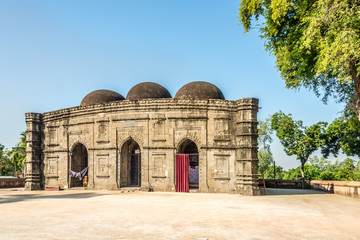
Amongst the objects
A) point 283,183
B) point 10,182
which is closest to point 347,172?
point 283,183

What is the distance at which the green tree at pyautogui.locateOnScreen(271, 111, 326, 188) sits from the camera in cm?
2552

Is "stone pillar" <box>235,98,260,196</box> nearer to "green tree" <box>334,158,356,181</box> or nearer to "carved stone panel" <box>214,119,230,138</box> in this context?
"carved stone panel" <box>214,119,230,138</box>

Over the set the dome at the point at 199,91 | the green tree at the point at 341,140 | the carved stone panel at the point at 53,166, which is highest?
the dome at the point at 199,91

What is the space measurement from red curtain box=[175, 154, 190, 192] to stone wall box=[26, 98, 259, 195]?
280 mm

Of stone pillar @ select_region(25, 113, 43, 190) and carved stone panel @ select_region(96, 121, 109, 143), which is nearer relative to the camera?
carved stone panel @ select_region(96, 121, 109, 143)

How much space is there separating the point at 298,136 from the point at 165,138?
46.1 ft

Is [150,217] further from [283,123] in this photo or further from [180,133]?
[283,123]

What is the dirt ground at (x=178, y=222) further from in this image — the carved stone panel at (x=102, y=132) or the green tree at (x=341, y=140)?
the green tree at (x=341, y=140)

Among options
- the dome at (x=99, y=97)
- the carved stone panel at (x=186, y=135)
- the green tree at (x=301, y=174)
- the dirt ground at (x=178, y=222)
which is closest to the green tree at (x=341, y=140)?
the green tree at (x=301, y=174)

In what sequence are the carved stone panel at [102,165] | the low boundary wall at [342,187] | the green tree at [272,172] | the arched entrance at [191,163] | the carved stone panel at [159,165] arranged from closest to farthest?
the low boundary wall at [342,187] < the carved stone panel at [159,165] < the arched entrance at [191,163] < the carved stone panel at [102,165] < the green tree at [272,172]

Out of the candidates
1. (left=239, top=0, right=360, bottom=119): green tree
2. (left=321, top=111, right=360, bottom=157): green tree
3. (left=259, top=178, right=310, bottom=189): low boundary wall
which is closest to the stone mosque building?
(left=239, top=0, right=360, bottom=119): green tree

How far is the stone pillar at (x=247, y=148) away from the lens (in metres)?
15.9

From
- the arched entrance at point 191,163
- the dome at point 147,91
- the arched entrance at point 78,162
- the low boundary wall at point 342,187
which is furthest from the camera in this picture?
the dome at point 147,91

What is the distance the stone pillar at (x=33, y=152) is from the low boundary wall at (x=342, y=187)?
745 inches
